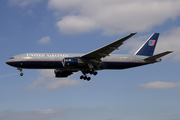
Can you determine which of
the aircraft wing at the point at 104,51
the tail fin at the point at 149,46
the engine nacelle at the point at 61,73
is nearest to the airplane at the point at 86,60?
the aircraft wing at the point at 104,51

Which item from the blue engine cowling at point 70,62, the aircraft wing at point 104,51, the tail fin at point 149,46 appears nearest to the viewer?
the aircraft wing at point 104,51

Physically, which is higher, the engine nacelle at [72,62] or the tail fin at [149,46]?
the tail fin at [149,46]

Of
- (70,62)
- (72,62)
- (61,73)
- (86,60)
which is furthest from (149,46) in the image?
(70,62)

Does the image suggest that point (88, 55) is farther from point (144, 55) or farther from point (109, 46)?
point (144, 55)

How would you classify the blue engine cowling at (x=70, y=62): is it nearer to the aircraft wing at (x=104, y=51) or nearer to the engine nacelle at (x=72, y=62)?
the engine nacelle at (x=72, y=62)

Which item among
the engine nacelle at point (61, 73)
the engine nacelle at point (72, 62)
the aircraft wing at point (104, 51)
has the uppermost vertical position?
the aircraft wing at point (104, 51)

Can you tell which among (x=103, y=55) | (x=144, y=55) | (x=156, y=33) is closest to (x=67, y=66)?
(x=103, y=55)

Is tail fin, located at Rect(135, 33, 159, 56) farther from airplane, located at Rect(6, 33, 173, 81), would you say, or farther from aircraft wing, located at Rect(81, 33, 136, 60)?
aircraft wing, located at Rect(81, 33, 136, 60)

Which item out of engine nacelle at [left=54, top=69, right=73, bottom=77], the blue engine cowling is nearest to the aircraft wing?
the blue engine cowling

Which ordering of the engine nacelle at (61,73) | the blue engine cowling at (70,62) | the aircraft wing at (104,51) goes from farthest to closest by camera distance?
the engine nacelle at (61,73)
the blue engine cowling at (70,62)
the aircraft wing at (104,51)

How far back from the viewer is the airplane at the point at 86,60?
4238 cm

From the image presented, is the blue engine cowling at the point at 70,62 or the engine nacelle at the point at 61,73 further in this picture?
the engine nacelle at the point at 61,73

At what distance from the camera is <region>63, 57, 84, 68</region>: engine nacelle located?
1661 inches

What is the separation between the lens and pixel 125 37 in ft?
121
